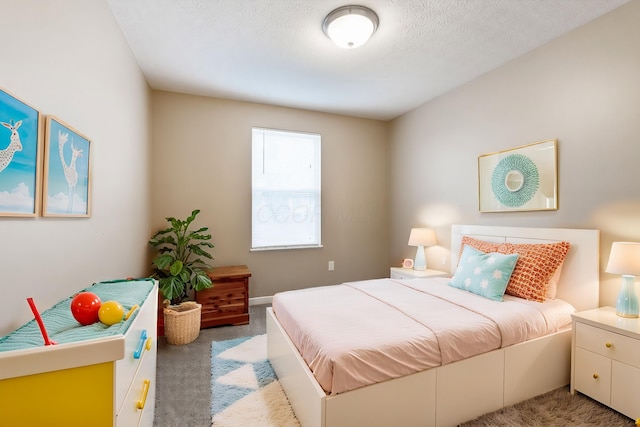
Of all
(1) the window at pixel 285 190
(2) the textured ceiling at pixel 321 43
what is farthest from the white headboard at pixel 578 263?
(1) the window at pixel 285 190

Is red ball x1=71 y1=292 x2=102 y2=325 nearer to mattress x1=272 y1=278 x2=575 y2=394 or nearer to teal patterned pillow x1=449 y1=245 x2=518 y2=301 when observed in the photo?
mattress x1=272 y1=278 x2=575 y2=394

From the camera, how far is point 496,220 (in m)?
2.86

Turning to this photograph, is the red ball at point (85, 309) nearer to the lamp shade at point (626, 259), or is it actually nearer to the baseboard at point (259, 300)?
the lamp shade at point (626, 259)

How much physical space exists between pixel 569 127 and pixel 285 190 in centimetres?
299

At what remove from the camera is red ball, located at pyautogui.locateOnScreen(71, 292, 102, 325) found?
97 centimetres

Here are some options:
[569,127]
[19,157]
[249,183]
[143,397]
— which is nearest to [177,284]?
[249,183]

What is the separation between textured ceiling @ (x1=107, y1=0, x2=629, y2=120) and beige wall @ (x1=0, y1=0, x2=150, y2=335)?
380mm

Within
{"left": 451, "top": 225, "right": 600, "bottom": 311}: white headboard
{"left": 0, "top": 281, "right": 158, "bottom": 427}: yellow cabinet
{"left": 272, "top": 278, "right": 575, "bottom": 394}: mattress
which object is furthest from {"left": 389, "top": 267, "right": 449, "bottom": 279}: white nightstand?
{"left": 0, "top": 281, "right": 158, "bottom": 427}: yellow cabinet

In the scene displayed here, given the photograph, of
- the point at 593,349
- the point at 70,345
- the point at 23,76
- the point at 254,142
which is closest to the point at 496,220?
the point at 593,349

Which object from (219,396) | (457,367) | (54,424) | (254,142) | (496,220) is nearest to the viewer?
(54,424)

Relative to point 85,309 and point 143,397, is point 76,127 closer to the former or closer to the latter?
point 85,309

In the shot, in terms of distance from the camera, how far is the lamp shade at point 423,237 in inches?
137

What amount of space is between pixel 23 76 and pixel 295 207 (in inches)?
120

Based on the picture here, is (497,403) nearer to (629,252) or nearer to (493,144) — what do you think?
(629,252)
